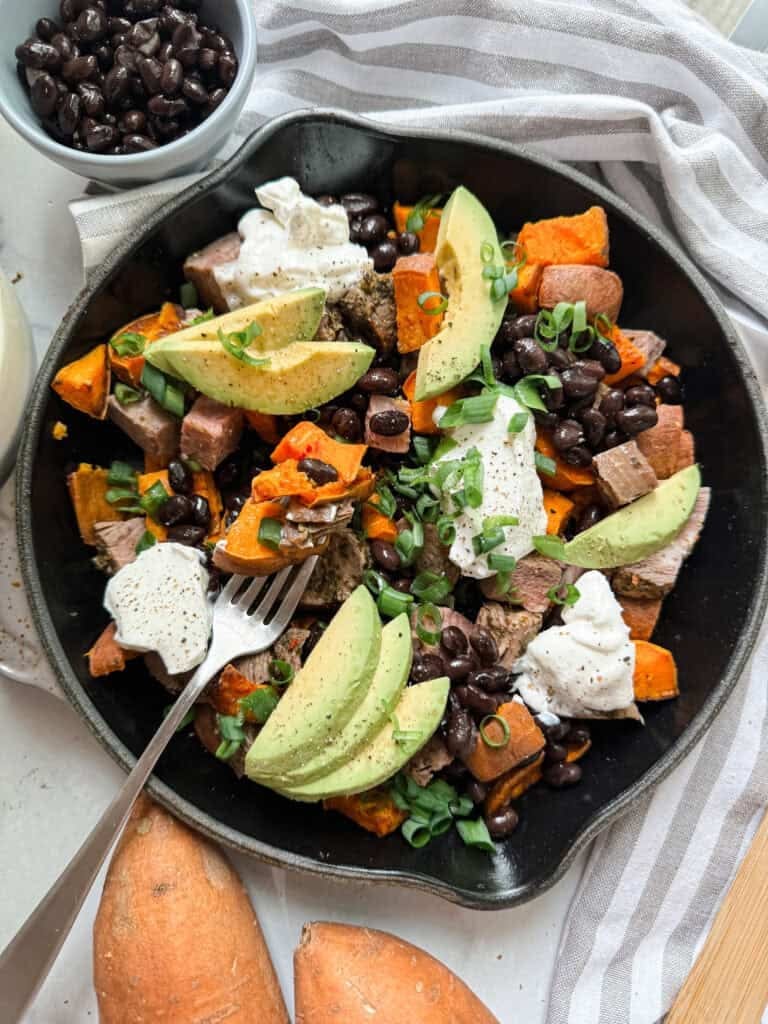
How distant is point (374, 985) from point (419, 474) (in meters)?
1.27

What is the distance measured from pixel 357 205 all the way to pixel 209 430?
2.40ft

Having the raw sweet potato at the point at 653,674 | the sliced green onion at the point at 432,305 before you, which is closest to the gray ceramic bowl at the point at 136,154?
the sliced green onion at the point at 432,305

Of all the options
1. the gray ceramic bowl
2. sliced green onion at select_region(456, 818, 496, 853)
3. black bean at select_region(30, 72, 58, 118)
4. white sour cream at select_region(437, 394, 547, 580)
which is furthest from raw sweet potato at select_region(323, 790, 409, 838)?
black bean at select_region(30, 72, 58, 118)

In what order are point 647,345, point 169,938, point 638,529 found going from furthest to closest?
point 647,345, point 638,529, point 169,938

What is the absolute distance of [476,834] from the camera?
2.40 metres

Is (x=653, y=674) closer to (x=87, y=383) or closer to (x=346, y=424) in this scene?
(x=346, y=424)

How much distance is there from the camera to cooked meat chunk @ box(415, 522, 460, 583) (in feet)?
7.95

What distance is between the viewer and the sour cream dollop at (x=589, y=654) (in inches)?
91.5

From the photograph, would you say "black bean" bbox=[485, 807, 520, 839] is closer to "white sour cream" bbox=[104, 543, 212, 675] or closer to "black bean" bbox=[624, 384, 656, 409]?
"white sour cream" bbox=[104, 543, 212, 675]

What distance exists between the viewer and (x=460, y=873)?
7.77 feet

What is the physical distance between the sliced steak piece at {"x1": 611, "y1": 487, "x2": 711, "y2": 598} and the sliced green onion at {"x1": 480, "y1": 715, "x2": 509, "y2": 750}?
1.52ft

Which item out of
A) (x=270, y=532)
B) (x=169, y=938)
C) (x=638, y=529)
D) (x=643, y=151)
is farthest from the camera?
(x=643, y=151)

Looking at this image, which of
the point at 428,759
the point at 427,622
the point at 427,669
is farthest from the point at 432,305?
the point at 428,759

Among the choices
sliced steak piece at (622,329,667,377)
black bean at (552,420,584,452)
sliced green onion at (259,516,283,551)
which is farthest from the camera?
sliced steak piece at (622,329,667,377)
